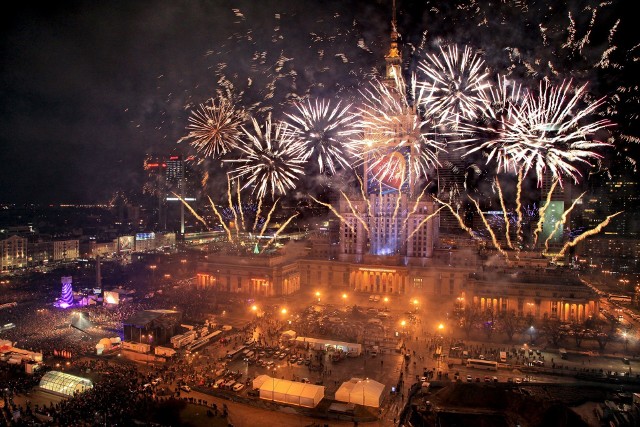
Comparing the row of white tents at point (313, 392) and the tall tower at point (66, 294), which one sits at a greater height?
the tall tower at point (66, 294)

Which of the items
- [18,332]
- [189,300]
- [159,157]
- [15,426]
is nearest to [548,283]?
[189,300]

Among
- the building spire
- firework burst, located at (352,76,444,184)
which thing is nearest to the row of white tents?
firework burst, located at (352,76,444,184)

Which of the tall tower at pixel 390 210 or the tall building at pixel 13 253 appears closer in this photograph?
the tall tower at pixel 390 210

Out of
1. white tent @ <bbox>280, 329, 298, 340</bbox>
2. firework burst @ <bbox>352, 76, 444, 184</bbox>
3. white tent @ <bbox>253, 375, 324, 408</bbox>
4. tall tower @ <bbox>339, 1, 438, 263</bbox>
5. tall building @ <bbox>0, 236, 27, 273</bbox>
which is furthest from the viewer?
tall building @ <bbox>0, 236, 27, 273</bbox>

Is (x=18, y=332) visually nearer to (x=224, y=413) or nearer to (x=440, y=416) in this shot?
(x=224, y=413)

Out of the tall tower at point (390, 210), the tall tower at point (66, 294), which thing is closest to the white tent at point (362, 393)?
the tall tower at point (390, 210)

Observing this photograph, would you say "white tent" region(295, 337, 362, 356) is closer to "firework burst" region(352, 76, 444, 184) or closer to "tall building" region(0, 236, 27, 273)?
"firework burst" region(352, 76, 444, 184)

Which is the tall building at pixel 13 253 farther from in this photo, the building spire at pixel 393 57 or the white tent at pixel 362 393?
the white tent at pixel 362 393
